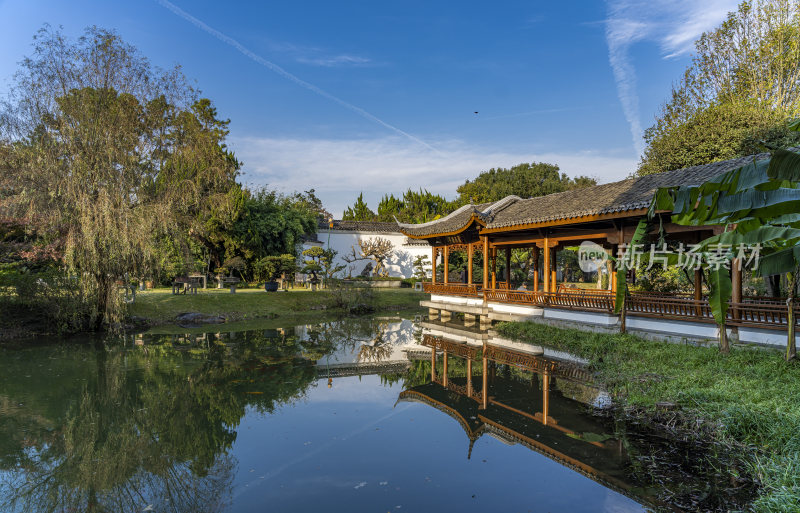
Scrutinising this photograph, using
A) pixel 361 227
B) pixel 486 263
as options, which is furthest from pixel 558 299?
pixel 361 227

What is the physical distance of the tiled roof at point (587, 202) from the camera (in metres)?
8.09

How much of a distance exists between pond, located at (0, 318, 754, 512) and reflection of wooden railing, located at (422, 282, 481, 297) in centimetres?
453

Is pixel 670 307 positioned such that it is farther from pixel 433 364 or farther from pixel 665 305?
pixel 433 364

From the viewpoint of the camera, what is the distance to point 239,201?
1995 centimetres

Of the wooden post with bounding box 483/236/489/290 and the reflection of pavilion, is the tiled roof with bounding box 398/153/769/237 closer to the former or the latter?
the wooden post with bounding box 483/236/489/290

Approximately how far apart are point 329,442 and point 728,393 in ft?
13.6

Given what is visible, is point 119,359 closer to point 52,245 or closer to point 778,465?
point 52,245

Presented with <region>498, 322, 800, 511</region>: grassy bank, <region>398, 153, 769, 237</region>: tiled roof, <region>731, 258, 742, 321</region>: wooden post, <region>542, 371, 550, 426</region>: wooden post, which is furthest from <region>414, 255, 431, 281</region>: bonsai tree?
<region>731, 258, 742, 321</region>: wooden post

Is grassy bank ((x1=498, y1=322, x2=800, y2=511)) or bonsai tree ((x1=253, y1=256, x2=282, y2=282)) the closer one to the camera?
grassy bank ((x1=498, y1=322, x2=800, y2=511))

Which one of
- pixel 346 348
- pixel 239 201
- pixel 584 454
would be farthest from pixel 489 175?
pixel 584 454

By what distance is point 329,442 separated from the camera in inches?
177

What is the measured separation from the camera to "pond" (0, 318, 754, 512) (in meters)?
3.36

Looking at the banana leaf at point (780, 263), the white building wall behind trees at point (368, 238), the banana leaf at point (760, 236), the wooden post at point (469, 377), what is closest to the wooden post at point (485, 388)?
the wooden post at point (469, 377)

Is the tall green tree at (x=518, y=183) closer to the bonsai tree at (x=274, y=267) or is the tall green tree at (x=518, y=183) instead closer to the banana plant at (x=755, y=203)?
the bonsai tree at (x=274, y=267)
